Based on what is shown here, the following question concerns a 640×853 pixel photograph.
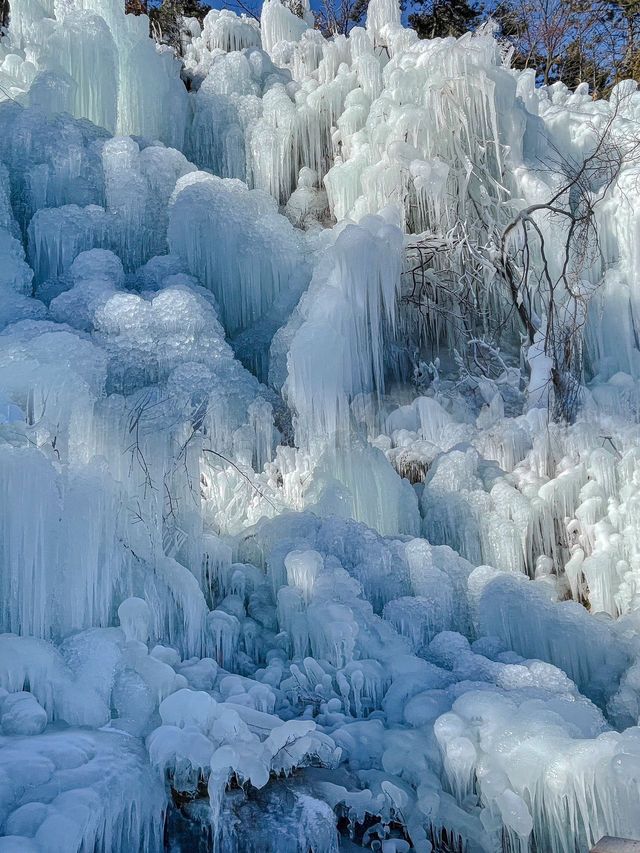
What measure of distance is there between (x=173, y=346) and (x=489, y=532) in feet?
9.66

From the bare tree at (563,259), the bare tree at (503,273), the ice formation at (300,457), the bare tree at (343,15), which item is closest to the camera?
the ice formation at (300,457)

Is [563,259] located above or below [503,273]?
above

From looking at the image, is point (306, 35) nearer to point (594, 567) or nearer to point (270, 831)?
point (594, 567)

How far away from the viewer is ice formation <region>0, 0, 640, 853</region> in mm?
3809

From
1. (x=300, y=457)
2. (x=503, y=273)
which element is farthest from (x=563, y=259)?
(x=300, y=457)

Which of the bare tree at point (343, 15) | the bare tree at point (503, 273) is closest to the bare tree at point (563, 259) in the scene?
the bare tree at point (503, 273)

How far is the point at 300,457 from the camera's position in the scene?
22.6 feet

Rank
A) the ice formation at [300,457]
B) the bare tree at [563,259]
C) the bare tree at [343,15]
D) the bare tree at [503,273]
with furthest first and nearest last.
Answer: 1. the bare tree at [343,15]
2. the bare tree at [503,273]
3. the bare tree at [563,259]
4. the ice formation at [300,457]

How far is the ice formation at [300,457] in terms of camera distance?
3.81m

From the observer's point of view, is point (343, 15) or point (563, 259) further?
point (343, 15)

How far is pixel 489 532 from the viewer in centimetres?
643

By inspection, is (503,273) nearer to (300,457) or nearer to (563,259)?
(563,259)

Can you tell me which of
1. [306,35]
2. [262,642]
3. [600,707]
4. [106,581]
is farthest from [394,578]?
[306,35]

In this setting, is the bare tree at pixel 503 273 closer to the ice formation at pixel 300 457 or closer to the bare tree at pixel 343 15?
the ice formation at pixel 300 457
